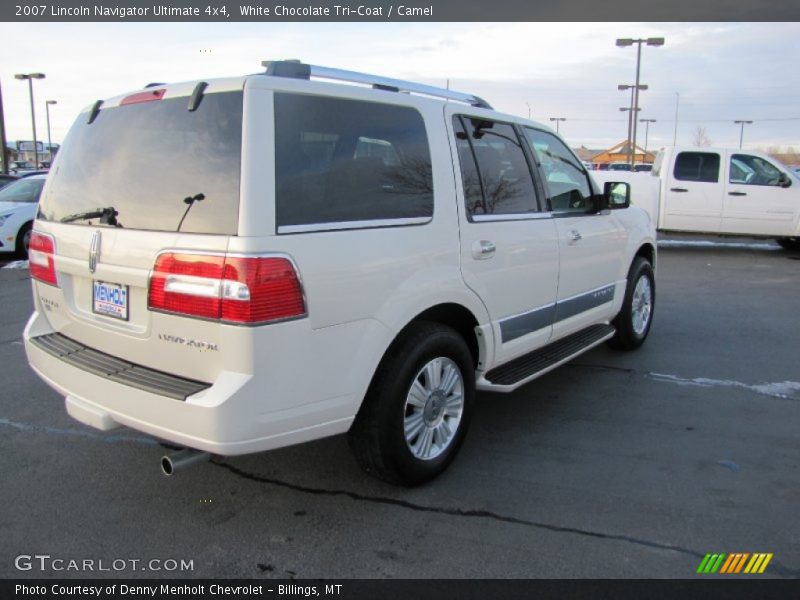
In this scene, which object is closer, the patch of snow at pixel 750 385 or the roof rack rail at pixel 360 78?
the roof rack rail at pixel 360 78

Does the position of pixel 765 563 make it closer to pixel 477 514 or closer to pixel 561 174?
pixel 477 514

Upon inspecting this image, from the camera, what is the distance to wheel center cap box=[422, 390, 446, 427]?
11.1 ft

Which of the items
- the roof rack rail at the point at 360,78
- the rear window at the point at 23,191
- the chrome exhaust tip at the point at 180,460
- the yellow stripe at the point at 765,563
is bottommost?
the yellow stripe at the point at 765,563

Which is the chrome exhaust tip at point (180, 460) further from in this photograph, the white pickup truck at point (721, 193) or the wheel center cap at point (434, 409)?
the white pickup truck at point (721, 193)

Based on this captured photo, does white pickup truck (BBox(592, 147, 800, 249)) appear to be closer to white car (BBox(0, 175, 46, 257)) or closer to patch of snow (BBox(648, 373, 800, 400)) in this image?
patch of snow (BBox(648, 373, 800, 400))

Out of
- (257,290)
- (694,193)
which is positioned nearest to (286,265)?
(257,290)

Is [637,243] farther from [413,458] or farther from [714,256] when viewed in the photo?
[714,256]

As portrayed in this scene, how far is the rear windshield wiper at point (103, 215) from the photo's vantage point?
296cm

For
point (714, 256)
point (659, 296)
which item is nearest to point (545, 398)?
point (659, 296)

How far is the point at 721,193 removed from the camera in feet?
43.2

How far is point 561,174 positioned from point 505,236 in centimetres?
114

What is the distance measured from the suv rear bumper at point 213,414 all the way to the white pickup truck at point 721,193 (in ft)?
39.1

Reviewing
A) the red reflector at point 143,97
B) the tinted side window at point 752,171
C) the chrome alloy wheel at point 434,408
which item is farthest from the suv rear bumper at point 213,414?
the tinted side window at point 752,171

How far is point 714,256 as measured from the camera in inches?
517
